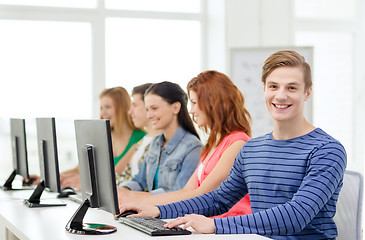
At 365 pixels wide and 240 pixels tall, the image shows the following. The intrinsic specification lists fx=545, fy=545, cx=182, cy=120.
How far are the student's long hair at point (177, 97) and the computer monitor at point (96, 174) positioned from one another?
3.31 feet

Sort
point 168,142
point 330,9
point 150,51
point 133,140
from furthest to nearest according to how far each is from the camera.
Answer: point 330,9 → point 150,51 → point 133,140 → point 168,142

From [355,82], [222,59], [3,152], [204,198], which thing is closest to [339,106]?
[355,82]

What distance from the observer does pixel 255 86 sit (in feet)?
17.3

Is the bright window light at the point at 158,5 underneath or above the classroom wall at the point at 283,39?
above

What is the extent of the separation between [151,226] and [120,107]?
225 centimetres

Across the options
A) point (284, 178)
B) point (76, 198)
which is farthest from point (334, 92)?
point (284, 178)

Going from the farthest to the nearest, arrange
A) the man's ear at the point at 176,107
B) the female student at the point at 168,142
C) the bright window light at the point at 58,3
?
the bright window light at the point at 58,3 < the man's ear at the point at 176,107 < the female student at the point at 168,142

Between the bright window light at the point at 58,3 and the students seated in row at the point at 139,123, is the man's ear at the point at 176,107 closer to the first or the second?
the students seated in row at the point at 139,123

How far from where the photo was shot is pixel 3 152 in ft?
17.9

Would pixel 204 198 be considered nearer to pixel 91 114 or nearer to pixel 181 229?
pixel 181 229

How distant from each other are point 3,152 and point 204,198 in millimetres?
3722

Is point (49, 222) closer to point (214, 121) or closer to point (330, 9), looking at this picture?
point (214, 121)

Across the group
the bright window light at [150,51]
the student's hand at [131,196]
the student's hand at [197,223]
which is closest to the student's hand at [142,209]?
the student's hand at [197,223]

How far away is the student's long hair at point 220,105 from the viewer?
264 cm
